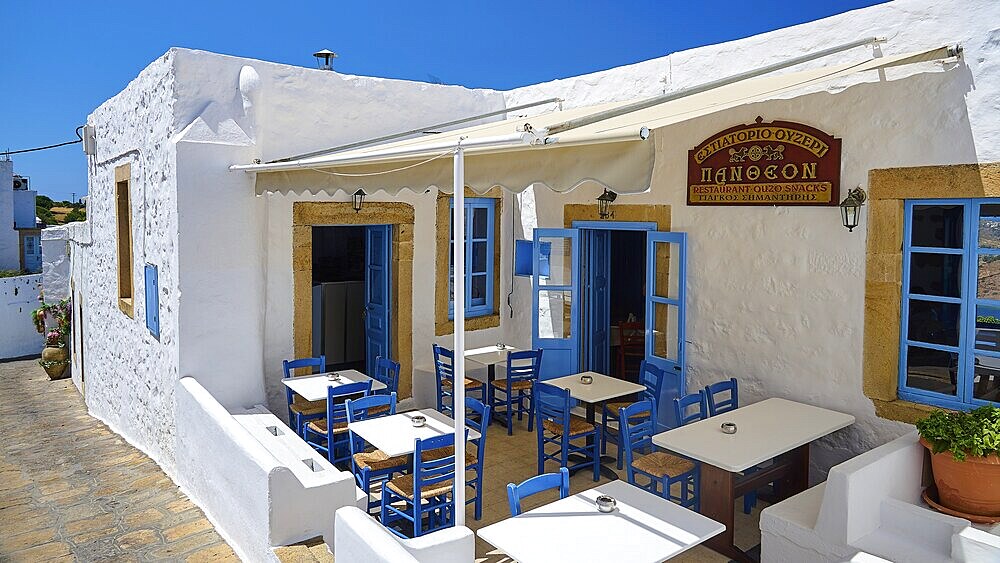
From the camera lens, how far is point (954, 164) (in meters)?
5.66

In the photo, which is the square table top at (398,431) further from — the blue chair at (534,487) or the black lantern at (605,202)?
the black lantern at (605,202)

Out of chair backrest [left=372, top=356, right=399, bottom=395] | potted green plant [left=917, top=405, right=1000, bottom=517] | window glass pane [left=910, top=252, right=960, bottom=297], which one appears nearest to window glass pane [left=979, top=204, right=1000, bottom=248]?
window glass pane [left=910, top=252, right=960, bottom=297]

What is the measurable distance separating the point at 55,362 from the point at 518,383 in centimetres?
1435

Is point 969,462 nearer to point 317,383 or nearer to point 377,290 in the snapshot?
point 317,383

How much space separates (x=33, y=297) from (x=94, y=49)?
65.6 meters

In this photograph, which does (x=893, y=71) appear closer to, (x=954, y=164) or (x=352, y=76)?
(x=954, y=164)

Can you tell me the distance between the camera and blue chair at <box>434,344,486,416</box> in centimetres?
849

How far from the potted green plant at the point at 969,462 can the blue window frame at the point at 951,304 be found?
945mm

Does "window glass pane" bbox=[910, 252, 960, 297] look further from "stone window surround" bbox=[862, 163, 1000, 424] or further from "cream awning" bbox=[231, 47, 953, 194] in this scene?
"cream awning" bbox=[231, 47, 953, 194]

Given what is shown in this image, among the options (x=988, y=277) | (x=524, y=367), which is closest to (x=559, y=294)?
(x=524, y=367)

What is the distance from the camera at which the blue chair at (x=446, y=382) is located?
8492mm

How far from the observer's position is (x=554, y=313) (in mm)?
9250

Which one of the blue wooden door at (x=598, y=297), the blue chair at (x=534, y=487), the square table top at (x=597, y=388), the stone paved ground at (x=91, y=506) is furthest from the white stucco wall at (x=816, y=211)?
the stone paved ground at (x=91, y=506)

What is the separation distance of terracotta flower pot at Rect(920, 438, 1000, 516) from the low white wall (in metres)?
26.7
